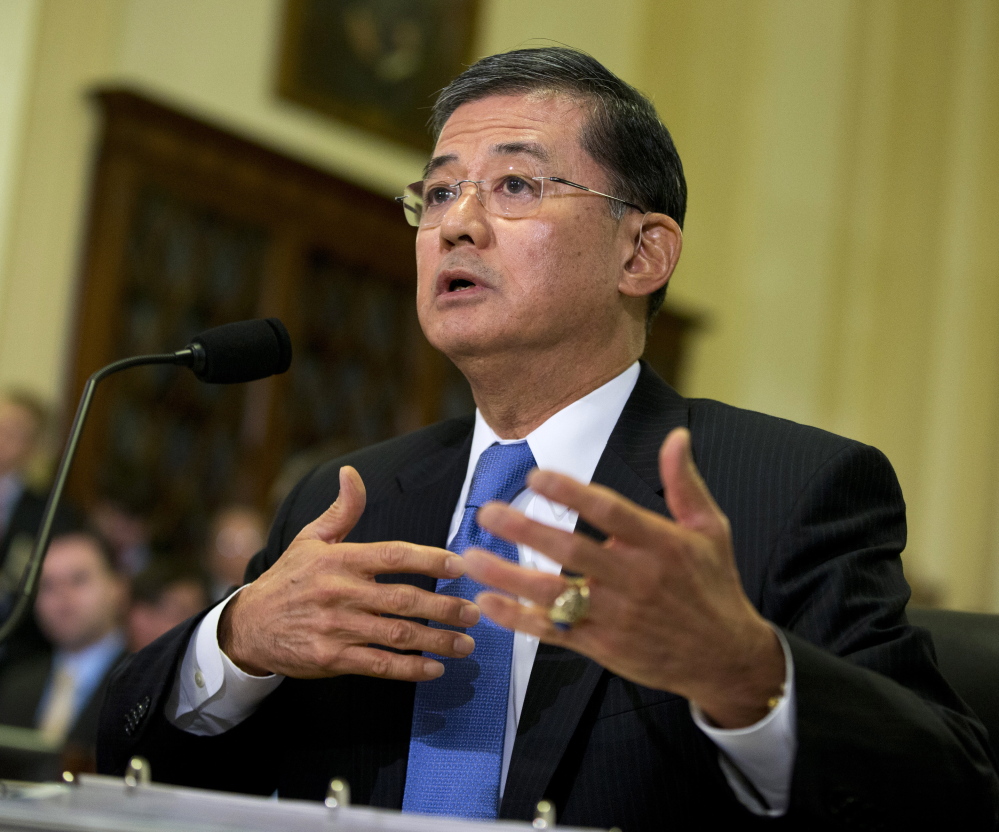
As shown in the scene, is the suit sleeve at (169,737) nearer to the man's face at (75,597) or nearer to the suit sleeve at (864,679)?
the suit sleeve at (864,679)

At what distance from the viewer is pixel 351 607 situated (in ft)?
5.53

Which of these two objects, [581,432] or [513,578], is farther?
[581,432]

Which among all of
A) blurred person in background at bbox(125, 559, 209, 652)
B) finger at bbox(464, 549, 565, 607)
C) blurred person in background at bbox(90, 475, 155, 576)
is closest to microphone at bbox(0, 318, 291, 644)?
finger at bbox(464, 549, 565, 607)

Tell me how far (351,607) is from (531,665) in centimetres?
33

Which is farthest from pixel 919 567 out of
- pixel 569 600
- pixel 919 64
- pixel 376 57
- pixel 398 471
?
pixel 569 600

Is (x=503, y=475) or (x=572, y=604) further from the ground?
(x=503, y=475)

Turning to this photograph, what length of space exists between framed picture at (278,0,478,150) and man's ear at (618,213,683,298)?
15.8 ft

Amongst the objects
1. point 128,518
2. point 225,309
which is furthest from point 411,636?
point 225,309

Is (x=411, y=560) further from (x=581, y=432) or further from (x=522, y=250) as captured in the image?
(x=522, y=250)

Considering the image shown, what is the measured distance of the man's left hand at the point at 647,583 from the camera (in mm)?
1218

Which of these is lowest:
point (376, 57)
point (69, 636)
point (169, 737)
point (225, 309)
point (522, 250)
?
point (69, 636)

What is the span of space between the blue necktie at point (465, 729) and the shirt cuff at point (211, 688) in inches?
9.7

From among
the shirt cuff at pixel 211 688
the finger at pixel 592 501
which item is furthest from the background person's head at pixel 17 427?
the finger at pixel 592 501

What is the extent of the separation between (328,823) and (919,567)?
29.5 ft
